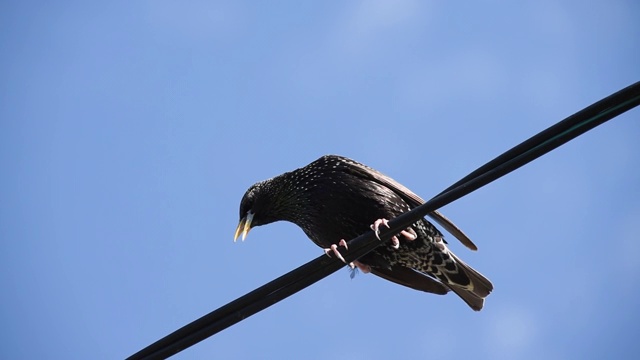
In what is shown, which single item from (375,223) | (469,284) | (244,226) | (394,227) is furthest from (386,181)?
(394,227)

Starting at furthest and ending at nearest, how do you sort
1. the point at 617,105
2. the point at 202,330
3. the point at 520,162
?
the point at 202,330 → the point at 520,162 → the point at 617,105

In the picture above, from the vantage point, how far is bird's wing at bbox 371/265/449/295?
18.0ft

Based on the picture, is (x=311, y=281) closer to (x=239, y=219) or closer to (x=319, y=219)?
(x=319, y=219)

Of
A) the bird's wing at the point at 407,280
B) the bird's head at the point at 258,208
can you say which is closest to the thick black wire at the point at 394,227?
the bird's wing at the point at 407,280

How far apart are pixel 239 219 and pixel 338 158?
3.32ft

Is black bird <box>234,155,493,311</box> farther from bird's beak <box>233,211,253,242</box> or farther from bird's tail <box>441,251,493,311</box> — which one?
bird's beak <box>233,211,253,242</box>

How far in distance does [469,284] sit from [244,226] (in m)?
1.73

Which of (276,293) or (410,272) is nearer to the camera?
(276,293)

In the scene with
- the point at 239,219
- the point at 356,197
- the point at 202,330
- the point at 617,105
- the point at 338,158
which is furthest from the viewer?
the point at 239,219

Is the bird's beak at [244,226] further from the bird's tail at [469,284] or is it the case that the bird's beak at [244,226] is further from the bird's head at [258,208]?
the bird's tail at [469,284]

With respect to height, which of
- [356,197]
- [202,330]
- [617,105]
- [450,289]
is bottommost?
[617,105]

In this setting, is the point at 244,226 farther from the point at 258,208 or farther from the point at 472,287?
the point at 472,287

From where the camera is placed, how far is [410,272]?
5.54 meters

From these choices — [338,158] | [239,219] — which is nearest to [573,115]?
[338,158]
